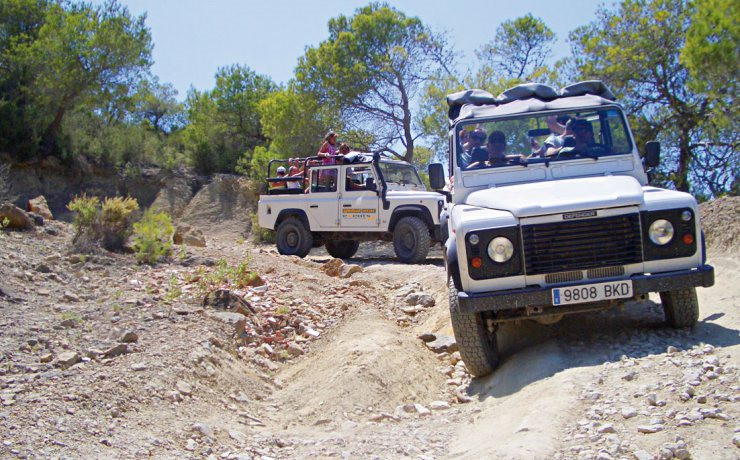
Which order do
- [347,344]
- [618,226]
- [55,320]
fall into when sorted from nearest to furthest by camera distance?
[618,226], [55,320], [347,344]

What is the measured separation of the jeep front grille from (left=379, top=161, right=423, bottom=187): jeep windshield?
793 centimetres

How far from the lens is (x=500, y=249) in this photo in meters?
4.75

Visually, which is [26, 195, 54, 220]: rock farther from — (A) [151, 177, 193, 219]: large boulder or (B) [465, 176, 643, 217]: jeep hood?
(A) [151, 177, 193, 219]: large boulder

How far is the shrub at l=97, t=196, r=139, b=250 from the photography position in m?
9.37

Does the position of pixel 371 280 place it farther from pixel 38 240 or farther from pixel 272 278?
pixel 38 240

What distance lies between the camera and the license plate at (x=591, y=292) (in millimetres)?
4664

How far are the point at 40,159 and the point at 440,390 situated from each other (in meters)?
20.4

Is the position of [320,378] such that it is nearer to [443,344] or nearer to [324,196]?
[443,344]

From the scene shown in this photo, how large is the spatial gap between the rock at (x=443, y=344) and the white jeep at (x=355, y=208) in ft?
17.5

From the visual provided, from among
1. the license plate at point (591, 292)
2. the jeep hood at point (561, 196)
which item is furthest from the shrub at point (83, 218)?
the license plate at point (591, 292)

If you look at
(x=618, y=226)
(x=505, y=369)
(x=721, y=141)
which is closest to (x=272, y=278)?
(x=505, y=369)

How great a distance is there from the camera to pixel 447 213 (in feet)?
20.8

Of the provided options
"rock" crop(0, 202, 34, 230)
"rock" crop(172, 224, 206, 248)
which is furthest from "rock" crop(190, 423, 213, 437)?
"rock" crop(172, 224, 206, 248)

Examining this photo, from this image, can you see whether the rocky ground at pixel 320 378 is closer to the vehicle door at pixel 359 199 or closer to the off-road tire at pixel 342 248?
the vehicle door at pixel 359 199
